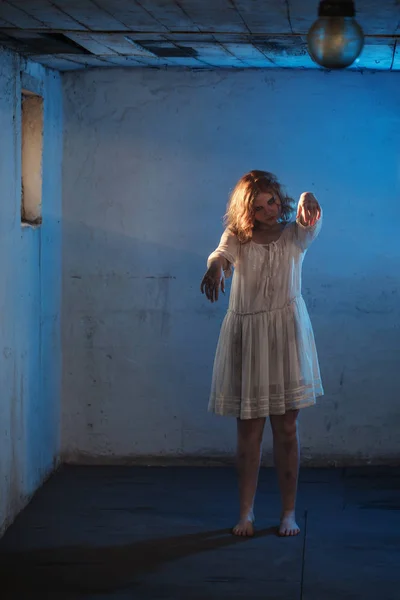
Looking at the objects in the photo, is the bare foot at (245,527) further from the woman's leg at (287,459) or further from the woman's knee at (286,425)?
the woman's knee at (286,425)

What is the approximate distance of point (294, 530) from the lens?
5.10 m

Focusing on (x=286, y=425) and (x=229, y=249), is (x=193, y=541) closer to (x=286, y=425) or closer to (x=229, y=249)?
(x=286, y=425)

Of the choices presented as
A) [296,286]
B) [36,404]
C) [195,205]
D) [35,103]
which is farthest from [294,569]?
[35,103]

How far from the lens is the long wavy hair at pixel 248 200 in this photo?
495cm

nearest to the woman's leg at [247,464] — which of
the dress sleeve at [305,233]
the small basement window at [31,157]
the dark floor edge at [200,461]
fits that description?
the dress sleeve at [305,233]

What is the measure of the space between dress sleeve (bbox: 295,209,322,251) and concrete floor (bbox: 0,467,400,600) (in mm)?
1403

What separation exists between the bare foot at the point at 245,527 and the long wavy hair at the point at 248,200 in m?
1.34

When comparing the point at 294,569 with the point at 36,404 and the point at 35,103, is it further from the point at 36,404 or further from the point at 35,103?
the point at 35,103

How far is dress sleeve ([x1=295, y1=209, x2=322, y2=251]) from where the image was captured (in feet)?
16.1

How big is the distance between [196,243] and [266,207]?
4.55ft

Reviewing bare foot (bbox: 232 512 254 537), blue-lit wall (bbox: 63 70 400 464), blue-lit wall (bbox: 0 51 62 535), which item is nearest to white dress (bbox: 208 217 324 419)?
bare foot (bbox: 232 512 254 537)

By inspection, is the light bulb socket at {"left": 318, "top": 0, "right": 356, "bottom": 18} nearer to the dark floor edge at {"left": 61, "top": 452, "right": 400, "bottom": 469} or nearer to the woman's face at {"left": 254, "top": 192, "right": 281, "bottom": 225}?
the woman's face at {"left": 254, "top": 192, "right": 281, "bottom": 225}

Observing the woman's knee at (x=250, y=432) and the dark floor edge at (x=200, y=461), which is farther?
the dark floor edge at (x=200, y=461)

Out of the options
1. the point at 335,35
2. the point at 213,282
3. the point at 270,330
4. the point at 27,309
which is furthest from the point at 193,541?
the point at 335,35
